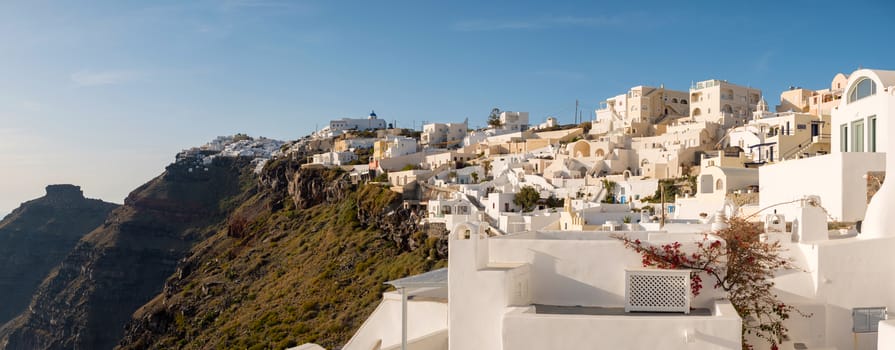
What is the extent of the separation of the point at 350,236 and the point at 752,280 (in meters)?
39.9

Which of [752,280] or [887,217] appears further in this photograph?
[887,217]

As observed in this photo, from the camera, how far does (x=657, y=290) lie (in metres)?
7.02

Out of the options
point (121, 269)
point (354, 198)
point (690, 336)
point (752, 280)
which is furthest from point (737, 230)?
point (121, 269)

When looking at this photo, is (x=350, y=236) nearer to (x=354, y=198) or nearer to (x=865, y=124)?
(x=354, y=198)

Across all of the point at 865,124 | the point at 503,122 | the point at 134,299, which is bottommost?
the point at 134,299

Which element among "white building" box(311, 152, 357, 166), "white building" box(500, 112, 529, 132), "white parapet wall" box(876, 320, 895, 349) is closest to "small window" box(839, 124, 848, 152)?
Result: "white parapet wall" box(876, 320, 895, 349)

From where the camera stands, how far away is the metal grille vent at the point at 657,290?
693 centimetres

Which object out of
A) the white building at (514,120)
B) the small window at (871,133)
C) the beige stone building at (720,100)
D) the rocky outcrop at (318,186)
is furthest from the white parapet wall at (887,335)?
the white building at (514,120)

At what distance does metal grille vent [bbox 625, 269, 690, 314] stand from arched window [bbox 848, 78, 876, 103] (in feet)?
20.1

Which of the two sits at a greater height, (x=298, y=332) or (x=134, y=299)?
(x=298, y=332)

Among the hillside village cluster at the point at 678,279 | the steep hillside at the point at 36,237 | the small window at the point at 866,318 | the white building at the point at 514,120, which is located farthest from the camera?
the steep hillside at the point at 36,237

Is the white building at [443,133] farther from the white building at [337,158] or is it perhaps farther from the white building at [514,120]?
the white building at [337,158]

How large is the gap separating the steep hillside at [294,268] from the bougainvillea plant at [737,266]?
23572 mm

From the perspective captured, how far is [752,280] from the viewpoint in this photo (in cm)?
716
